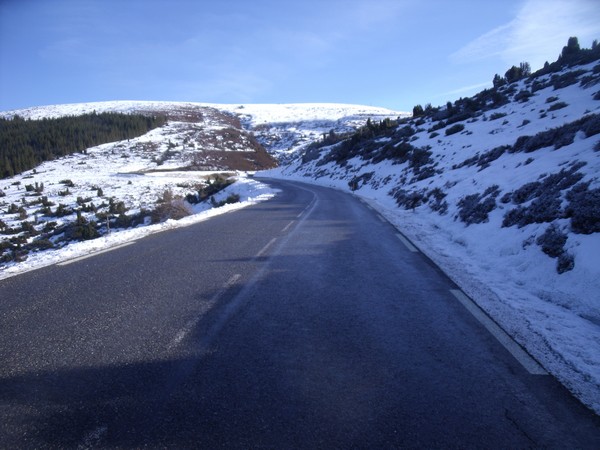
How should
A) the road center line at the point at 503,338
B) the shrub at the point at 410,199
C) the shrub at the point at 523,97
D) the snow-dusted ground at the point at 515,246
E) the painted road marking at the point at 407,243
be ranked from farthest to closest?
the shrub at the point at 523,97 < the shrub at the point at 410,199 < the painted road marking at the point at 407,243 < the snow-dusted ground at the point at 515,246 < the road center line at the point at 503,338

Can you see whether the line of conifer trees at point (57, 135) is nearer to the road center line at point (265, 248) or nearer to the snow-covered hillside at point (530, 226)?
the road center line at point (265, 248)

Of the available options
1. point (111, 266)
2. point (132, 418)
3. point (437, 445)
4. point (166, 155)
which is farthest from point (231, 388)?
point (166, 155)

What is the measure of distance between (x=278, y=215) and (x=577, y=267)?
36.7ft

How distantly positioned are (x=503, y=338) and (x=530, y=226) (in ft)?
15.0

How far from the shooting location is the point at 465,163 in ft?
59.7

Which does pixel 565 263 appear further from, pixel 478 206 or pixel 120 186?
pixel 120 186

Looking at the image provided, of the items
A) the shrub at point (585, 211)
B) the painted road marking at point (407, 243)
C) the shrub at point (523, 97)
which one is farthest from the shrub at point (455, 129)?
the shrub at point (585, 211)

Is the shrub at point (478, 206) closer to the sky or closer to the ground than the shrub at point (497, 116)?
closer to the ground

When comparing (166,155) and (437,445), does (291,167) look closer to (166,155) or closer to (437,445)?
(166,155)

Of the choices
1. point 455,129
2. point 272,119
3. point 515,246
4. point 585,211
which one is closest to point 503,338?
point 585,211

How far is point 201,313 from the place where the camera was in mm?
4688

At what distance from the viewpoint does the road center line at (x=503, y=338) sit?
11.1ft

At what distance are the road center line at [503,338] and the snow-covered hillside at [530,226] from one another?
4.0 inches

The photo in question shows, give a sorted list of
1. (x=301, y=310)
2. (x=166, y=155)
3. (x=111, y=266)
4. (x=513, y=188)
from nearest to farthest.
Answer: (x=301, y=310)
(x=111, y=266)
(x=513, y=188)
(x=166, y=155)
